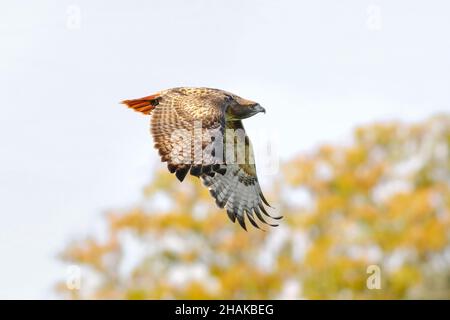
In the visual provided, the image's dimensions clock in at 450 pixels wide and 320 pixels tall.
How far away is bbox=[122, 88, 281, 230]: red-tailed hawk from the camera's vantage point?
17.3ft

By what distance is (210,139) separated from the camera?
543cm

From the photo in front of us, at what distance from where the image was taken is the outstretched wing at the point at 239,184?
255 inches

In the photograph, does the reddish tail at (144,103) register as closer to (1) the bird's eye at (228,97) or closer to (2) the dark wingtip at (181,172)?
(1) the bird's eye at (228,97)

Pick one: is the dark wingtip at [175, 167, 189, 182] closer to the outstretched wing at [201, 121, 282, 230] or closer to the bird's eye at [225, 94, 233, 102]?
the bird's eye at [225, 94, 233, 102]

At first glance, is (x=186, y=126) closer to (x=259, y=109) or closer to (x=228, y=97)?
(x=228, y=97)

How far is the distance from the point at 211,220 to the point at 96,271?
341cm

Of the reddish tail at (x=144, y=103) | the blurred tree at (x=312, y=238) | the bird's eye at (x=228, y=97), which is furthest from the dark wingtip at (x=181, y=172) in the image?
the blurred tree at (x=312, y=238)

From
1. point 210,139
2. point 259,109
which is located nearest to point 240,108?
point 259,109

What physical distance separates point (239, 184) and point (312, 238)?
21.1 metres

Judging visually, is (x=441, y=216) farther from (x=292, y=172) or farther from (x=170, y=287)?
(x=170, y=287)

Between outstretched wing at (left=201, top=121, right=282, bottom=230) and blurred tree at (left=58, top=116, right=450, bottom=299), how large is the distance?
18266 mm

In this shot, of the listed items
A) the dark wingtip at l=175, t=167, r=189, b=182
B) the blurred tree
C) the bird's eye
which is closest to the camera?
the dark wingtip at l=175, t=167, r=189, b=182

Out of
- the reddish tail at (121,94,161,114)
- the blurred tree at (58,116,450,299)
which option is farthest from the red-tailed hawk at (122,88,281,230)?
the blurred tree at (58,116,450,299)
